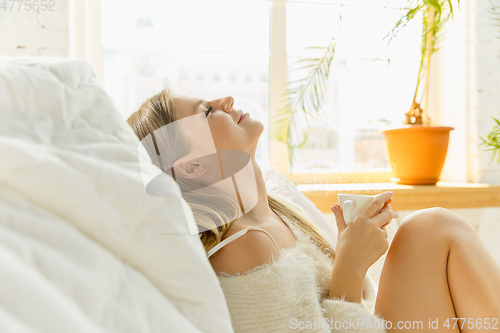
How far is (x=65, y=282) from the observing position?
0.33m

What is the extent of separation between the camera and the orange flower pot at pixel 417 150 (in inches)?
63.3

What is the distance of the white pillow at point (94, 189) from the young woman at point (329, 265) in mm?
225

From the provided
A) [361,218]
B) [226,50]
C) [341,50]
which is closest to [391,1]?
[341,50]

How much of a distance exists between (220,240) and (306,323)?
22 cm

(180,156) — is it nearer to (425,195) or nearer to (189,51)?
(189,51)

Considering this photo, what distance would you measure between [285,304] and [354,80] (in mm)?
1601

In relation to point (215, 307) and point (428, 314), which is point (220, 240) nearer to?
point (215, 307)

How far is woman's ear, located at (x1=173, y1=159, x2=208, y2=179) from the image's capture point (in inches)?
32.5

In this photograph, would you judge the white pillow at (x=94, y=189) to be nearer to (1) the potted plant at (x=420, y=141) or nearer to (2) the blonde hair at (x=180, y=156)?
(2) the blonde hair at (x=180, y=156)

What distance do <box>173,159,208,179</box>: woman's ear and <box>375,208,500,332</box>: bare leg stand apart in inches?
19.0

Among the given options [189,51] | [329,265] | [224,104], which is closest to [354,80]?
[189,51]

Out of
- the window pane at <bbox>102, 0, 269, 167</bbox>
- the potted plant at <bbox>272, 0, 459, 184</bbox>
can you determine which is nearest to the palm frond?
the potted plant at <bbox>272, 0, 459, 184</bbox>

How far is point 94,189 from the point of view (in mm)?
396

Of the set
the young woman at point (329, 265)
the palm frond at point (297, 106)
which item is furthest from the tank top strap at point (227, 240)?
the palm frond at point (297, 106)
